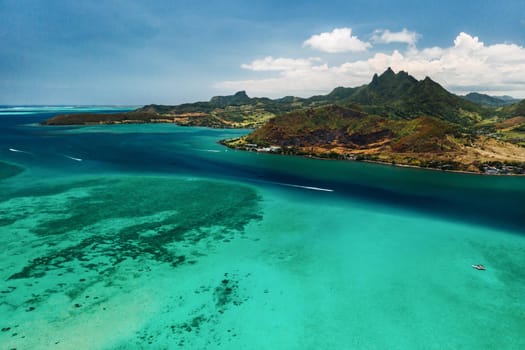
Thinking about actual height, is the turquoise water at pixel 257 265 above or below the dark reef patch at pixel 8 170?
below

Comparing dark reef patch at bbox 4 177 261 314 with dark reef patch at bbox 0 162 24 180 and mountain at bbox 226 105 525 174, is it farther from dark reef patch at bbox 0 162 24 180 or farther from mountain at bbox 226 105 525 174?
mountain at bbox 226 105 525 174

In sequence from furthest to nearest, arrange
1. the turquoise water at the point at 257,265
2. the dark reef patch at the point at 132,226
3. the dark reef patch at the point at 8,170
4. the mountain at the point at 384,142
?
the mountain at the point at 384,142 → the dark reef patch at the point at 8,170 → the dark reef patch at the point at 132,226 → the turquoise water at the point at 257,265

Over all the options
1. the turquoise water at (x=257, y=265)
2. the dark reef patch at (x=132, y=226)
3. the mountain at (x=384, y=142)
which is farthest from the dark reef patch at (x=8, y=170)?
the mountain at (x=384, y=142)

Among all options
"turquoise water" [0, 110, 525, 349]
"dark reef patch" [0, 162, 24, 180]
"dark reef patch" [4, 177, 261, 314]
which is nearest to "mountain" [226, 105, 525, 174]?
"turquoise water" [0, 110, 525, 349]

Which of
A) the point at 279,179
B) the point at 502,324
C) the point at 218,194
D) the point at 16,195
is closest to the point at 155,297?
the point at 502,324

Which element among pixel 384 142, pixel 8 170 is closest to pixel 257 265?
pixel 8 170

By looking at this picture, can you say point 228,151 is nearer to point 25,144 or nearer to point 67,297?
point 25,144

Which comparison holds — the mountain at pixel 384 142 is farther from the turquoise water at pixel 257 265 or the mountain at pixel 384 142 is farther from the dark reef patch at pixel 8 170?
the dark reef patch at pixel 8 170

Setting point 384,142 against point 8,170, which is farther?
point 384,142

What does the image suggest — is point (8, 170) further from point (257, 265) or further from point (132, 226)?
point (257, 265)
